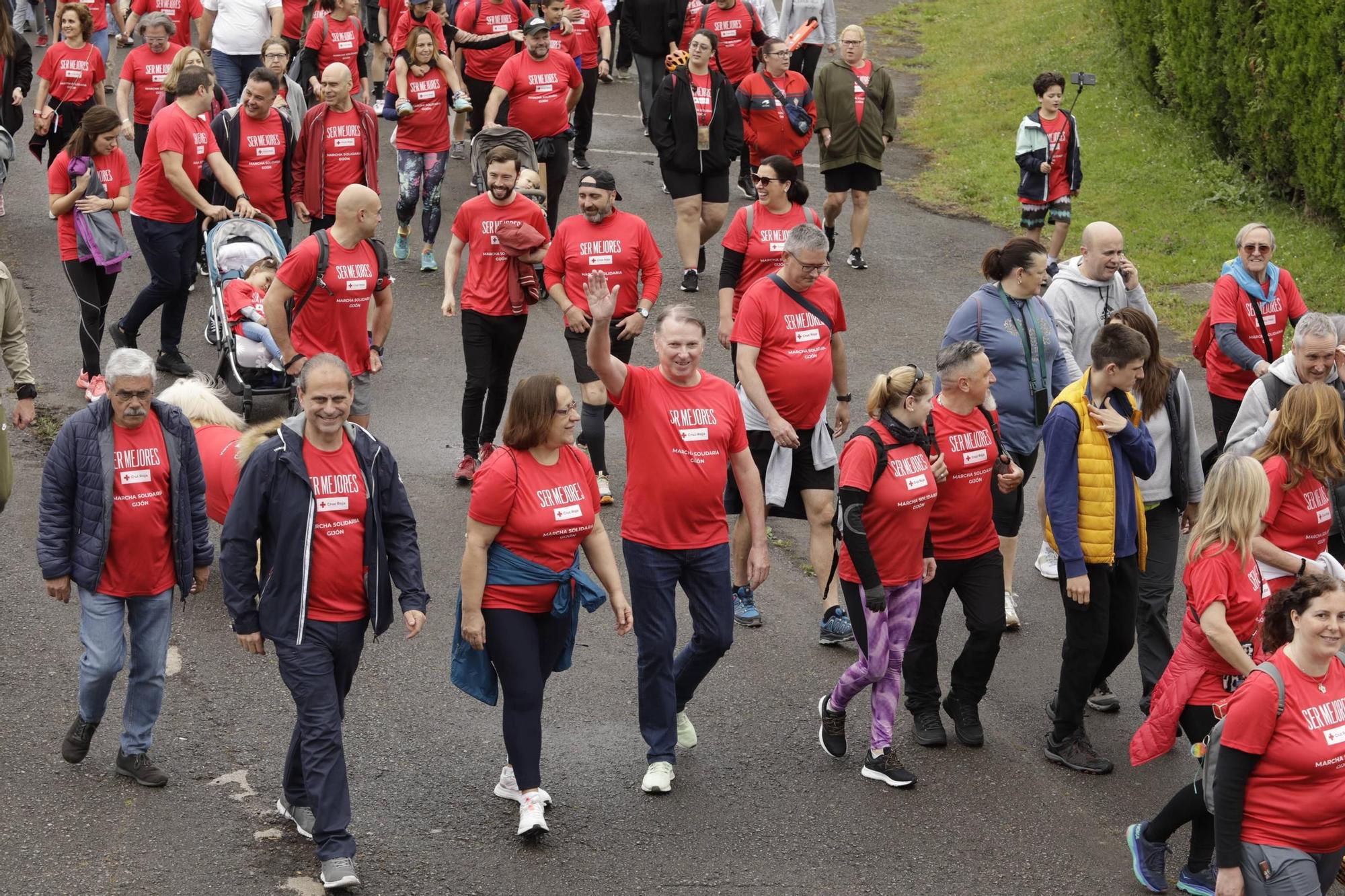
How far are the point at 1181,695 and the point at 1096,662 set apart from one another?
3.00 feet

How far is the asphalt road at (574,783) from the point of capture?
21.4ft

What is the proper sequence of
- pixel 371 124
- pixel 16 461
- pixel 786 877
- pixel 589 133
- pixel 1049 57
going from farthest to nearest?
pixel 1049 57, pixel 589 133, pixel 371 124, pixel 16 461, pixel 786 877

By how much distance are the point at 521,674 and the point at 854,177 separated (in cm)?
940

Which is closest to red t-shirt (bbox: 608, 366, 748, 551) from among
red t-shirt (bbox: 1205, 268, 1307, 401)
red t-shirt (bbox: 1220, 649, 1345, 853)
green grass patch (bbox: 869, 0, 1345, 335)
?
red t-shirt (bbox: 1220, 649, 1345, 853)

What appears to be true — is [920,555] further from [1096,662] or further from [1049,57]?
[1049,57]

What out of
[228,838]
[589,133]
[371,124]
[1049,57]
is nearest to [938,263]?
[589,133]

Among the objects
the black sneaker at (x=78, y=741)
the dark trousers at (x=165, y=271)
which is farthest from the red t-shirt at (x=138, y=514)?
the dark trousers at (x=165, y=271)

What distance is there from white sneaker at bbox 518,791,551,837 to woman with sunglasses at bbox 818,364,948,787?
154cm

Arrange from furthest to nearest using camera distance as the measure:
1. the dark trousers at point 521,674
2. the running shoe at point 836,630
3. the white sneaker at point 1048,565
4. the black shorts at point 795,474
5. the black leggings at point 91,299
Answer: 1. the black leggings at point 91,299
2. the white sneaker at point 1048,565
3. the black shorts at point 795,474
4. the running shoe at point 836,630
5. the dark trousers at point 521,674

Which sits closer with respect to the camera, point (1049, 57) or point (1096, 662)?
point (1096, 662)

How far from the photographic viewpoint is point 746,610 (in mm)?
8984

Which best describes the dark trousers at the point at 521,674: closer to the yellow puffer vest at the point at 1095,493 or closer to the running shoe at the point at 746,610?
the running shoe at the point at 746,610

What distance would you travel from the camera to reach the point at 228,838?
6617mm

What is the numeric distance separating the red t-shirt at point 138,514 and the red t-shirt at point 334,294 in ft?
8.26
